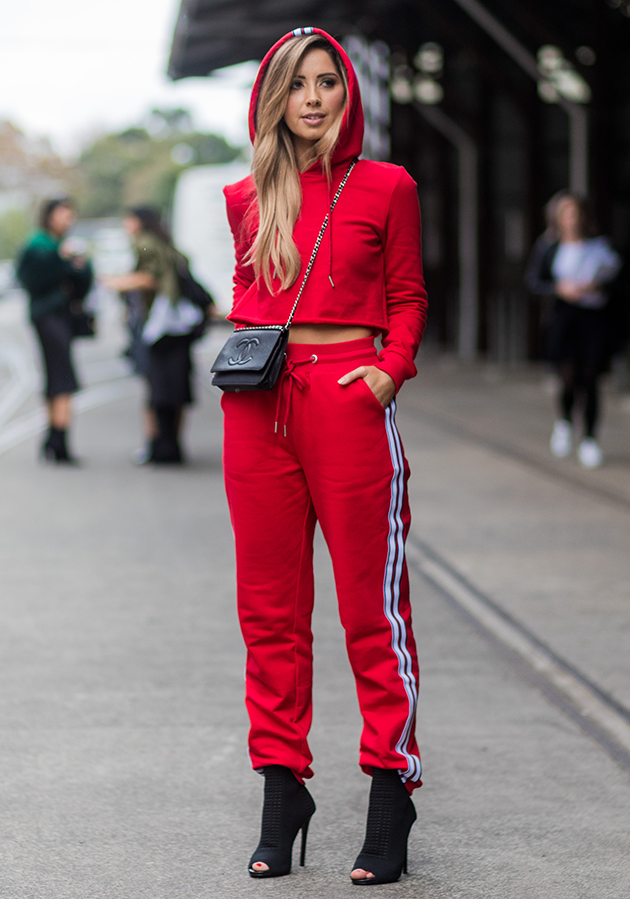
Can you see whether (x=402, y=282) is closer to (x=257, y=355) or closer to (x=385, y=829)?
(x=257, y=355)

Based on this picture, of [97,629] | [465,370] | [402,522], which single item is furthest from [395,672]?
[465,370]

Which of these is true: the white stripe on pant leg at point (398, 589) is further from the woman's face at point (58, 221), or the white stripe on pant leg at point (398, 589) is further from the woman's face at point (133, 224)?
the woman's face at point (58, 221)

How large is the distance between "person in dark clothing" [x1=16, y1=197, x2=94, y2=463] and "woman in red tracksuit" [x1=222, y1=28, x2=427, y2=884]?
782cm

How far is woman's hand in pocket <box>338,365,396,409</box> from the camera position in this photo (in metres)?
3.18

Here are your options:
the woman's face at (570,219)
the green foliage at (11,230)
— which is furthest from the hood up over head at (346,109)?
the green foliage at (11,230)

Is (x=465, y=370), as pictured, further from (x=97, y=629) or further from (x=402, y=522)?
(x=402, y=522)

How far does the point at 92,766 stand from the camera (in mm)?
4152

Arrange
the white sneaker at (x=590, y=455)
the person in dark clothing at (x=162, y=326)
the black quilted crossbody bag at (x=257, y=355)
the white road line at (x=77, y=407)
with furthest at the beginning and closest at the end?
the white road line at (x=77, y=407)
the person in dark clothing at (x=162, y=326)
the white sneaker at (x=590, y=455)
the black quilted crossbody bag at (x=257, y=355)

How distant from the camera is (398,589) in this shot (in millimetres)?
3324

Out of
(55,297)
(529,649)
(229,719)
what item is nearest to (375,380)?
(229,719)

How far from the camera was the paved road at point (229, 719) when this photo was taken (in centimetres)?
342

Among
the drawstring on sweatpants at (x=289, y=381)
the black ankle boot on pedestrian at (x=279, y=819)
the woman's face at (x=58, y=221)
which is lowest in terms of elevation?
the black ankle boot on pedestrian at (x=279, y=819)

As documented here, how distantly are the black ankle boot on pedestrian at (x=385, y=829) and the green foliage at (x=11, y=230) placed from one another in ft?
389

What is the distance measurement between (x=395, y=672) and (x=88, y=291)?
8344 mm
